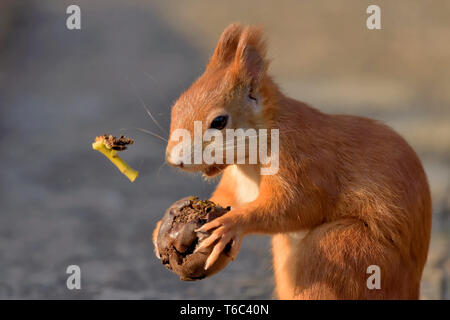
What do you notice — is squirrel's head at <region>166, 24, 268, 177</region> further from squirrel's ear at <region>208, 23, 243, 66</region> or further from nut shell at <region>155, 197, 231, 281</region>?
nut shell at <region>155, 197, 231, 281</region>

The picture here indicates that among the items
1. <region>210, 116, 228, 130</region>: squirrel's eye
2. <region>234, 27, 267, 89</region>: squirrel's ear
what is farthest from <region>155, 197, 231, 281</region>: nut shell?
<region>234, 27, 267, 89</region>: squirrel's ear

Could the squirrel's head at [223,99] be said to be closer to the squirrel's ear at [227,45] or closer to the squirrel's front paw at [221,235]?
the squirrel's ear at [227,45]

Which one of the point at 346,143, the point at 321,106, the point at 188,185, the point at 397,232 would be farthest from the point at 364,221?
the point at 321,106

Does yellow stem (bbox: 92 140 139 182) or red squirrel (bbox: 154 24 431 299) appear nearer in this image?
red squirrel (bbox: 154 24 431 299)

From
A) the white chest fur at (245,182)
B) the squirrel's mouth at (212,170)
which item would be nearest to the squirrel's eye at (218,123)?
the squirrel's mouth at (212,170)

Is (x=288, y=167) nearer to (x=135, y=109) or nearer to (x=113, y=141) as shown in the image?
(x=113, y=141)
